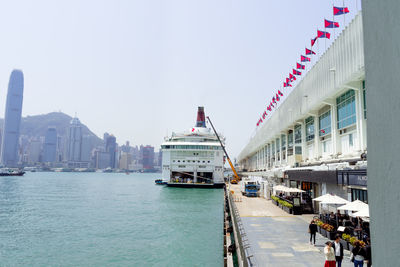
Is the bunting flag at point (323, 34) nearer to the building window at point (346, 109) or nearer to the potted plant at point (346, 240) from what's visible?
the building window at point (346, 109)

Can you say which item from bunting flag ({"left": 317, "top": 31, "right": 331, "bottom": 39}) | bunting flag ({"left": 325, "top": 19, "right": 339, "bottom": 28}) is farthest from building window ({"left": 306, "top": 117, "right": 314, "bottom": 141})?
bunting flag ({"left": 325, "top": 19, "right": 339, "bottom": 28})

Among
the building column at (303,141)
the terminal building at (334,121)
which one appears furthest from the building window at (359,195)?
the building column at (303,141)

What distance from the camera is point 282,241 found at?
608 inches

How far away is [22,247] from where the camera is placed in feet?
68.4

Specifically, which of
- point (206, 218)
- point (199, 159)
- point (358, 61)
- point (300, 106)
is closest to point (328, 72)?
point (358, 61)

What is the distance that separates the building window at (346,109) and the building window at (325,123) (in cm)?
216

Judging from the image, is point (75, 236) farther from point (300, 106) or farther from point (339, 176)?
point (300, 106)

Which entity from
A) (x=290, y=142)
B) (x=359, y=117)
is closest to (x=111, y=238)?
(x=359, y=117)

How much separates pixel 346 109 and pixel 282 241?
12.1 meters

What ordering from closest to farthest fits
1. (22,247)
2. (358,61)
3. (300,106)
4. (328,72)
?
(358,61), (22,247), (328,72), (300,106)

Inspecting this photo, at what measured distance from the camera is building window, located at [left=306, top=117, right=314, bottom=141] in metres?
30.6

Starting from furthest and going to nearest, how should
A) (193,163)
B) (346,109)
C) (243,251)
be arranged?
1. (193,163)
2. (346,109)
3. (243,251)

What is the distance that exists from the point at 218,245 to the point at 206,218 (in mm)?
11120

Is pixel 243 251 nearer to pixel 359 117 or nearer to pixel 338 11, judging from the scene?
pixel 359 117
